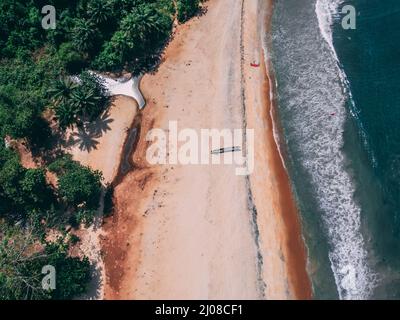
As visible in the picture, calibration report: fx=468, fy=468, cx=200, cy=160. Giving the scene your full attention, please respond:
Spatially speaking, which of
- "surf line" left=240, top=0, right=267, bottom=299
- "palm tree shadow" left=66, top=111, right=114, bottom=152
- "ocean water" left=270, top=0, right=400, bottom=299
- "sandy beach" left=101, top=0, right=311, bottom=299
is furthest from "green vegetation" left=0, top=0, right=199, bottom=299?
"ocean water" left=270, top=0, right=400, bottom=299

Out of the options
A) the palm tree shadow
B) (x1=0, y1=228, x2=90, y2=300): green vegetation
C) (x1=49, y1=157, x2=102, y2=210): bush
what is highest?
the palm tree shadow

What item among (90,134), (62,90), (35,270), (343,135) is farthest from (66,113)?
(343,135)

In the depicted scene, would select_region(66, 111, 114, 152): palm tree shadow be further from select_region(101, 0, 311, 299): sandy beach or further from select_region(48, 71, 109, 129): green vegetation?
select_region(101, 0, 311, 299): sandy beach

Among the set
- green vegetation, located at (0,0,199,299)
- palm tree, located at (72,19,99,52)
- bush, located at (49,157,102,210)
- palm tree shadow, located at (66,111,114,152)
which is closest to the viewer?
green vegetation, located at (0,0,199,299)

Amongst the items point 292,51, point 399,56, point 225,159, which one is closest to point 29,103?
point 225,159

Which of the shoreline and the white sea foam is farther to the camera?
the white sea foam

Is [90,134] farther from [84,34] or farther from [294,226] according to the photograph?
[294,226]

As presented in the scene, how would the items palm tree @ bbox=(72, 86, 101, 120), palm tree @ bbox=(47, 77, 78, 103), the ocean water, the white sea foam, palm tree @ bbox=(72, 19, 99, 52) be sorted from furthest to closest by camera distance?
palm tree @ bbox=(72, 19, 99, 52) → palm tree @ bbox=(47, 77, 78, 103) → palm tree @ bbox=(72, 86, 101, 120) → the ocean water → the white sea foam

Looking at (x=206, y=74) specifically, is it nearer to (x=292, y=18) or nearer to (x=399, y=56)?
(x=292, y=18)
